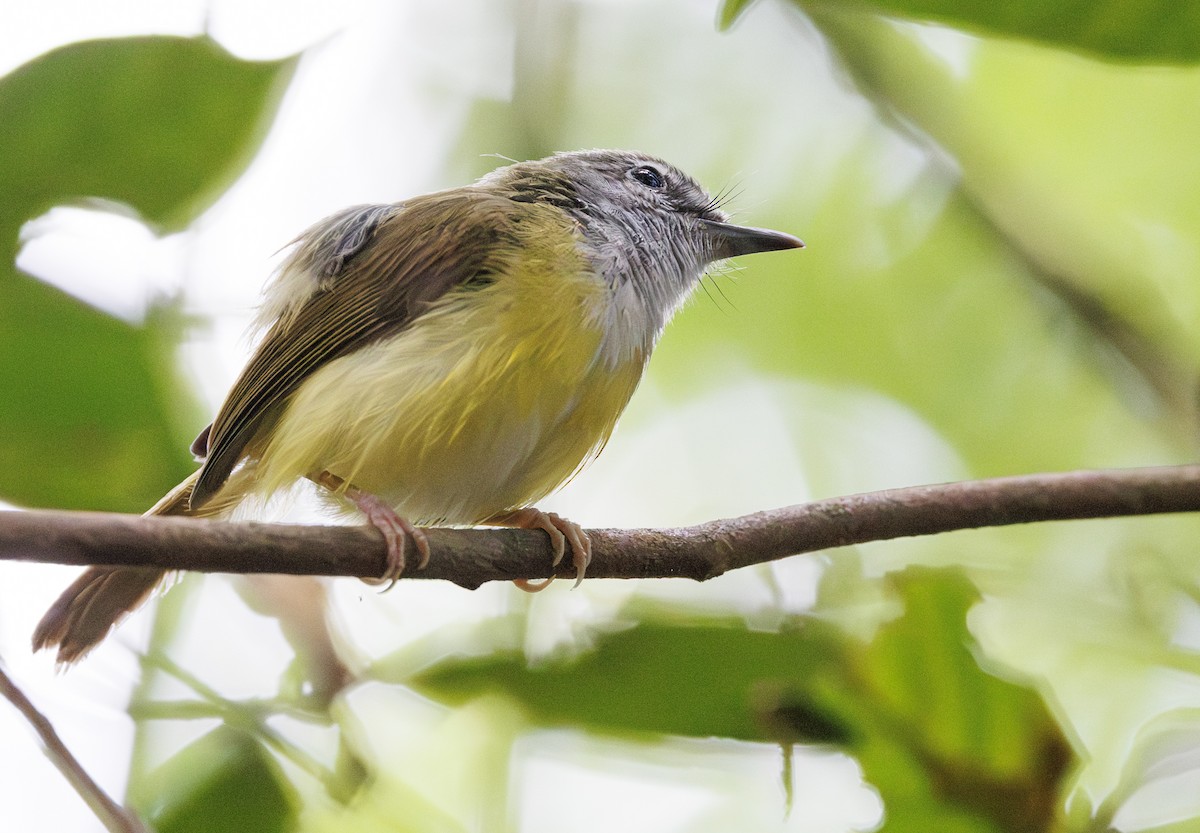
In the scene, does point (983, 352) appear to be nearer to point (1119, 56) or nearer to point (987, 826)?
point (1119, 56)

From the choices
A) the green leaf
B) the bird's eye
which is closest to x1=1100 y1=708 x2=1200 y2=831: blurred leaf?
the green leaf

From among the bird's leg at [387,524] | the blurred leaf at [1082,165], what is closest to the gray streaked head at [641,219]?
the blurred leaf at [1082,165]

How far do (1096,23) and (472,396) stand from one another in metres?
1.28

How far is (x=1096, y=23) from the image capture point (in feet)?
6.48

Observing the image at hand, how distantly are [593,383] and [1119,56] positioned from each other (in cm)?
114

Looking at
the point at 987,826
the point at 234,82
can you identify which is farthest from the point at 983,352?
the point at 234,82

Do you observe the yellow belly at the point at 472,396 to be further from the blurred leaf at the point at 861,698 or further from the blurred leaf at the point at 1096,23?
the blurred leaf at the point at 1096,23

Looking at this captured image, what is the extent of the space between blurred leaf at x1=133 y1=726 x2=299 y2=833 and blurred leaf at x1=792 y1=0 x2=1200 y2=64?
1653 millimetres

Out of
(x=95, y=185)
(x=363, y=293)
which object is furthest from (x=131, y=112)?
(x=363, y=293)

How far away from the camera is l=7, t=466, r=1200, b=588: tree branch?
1471 mm

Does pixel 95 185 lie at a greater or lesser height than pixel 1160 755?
greater

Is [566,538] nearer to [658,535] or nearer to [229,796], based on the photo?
[658,535]

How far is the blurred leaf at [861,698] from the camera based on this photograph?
6.36 ft

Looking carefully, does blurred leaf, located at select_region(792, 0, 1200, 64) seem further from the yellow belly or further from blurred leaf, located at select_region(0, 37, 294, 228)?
blurred leaf, located at select_region(0, 37, 294, 228)
